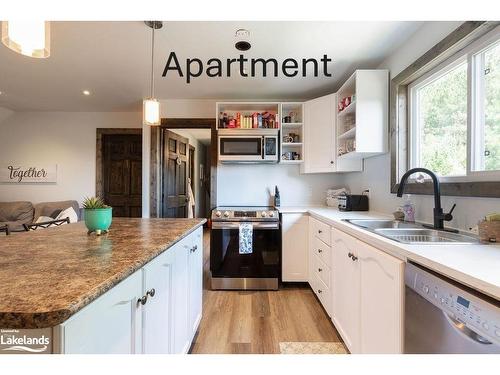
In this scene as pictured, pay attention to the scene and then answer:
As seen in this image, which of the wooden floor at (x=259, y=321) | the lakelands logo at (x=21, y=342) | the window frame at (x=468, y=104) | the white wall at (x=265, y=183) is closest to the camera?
the lakelands logo at (x=21, y=342)

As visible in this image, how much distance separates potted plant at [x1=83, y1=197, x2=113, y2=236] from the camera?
1350 mm

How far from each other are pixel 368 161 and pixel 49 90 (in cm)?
386

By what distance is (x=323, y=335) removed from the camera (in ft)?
6.21

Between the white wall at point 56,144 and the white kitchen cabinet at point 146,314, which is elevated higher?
the white wall at point 56,144

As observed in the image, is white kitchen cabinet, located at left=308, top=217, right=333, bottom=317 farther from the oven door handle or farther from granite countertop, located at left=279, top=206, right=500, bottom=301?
granite countertop, located at left=279, top=206, right=500, bottom=301

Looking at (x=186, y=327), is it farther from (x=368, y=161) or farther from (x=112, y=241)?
(x=368, y=161)

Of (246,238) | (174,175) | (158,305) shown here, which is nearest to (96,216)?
(158,305)

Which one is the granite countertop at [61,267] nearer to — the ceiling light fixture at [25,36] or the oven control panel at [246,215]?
the ceiling light fixture at [25,36]

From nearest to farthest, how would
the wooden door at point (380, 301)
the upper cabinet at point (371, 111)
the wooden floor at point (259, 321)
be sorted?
the wooden door at point (380, 301)
the wooden floor at point (259, 321)
the upper cabinet at point (371, 111)

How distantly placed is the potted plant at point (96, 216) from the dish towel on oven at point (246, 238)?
1.49 meters

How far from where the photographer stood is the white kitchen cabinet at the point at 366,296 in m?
1.09

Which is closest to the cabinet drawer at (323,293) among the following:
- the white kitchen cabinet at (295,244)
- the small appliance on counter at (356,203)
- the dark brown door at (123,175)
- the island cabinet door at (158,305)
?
the white kitchen cabinet at (295,244)

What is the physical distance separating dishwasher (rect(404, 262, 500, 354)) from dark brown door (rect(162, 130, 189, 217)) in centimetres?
307

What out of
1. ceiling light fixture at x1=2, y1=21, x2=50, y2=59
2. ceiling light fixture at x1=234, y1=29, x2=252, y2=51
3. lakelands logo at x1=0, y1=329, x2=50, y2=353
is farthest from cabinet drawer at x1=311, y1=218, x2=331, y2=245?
ceiling light fixture at x1=2, y1=21, x2=50, y2=59
